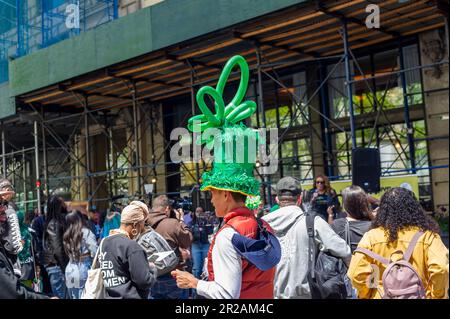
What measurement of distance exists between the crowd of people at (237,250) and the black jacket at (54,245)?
0.01 meters

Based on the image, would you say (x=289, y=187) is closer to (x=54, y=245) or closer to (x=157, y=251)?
(x=157, y=251)

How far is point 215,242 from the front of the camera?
3.08 meters

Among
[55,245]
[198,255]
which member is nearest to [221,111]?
[55,245]

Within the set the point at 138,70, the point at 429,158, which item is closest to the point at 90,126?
the point at 138,70

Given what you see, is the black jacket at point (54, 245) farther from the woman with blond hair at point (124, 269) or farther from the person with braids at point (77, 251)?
the woman with blond hair at point (124, 269)

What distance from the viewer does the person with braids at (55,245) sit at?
7.18 meters

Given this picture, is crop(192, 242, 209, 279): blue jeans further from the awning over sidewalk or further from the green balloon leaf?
the green balloon leaf

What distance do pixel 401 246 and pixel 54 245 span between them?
189 inches

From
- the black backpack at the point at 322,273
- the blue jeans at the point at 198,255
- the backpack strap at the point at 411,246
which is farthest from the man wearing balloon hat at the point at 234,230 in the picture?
the blue jeans at the point at 198,255

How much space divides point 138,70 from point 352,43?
5.05m

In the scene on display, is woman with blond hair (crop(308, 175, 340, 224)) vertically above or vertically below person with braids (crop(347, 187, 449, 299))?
above

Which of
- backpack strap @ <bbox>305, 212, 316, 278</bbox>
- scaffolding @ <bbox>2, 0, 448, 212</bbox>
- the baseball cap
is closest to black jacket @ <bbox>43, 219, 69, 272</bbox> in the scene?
the baseball cap

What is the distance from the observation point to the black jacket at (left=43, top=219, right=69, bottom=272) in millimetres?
7168

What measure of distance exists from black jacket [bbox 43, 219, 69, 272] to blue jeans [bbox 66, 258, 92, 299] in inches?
16.1
